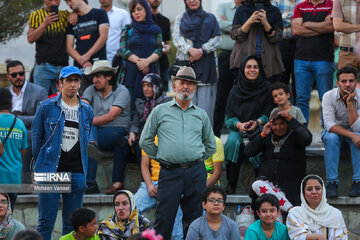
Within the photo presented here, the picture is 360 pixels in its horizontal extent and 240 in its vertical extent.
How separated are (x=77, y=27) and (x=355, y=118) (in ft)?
13.0

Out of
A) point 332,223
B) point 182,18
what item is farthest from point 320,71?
point 332,223

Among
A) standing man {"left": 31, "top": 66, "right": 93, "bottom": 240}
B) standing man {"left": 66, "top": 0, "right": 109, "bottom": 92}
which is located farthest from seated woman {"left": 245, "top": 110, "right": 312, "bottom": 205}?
standing man {"left": 66, "top": 0, "right": 109, "bottom": 92}

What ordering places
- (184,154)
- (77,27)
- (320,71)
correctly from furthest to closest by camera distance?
(77,27) < (320,71) < (184,154)

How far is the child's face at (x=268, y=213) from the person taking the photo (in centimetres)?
696

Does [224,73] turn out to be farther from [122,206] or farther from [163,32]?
[122,206]

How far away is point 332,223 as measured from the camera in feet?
23.5

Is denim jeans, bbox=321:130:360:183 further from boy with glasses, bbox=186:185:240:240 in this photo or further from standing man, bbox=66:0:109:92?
standing man, bbox=66:0:109:92

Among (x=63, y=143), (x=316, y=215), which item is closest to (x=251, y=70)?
(x=316, y=215)

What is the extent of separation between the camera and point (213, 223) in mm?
6953

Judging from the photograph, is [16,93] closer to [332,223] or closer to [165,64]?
[165,64]

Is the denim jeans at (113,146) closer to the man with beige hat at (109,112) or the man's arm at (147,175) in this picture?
the man with beige hat at (109,112)

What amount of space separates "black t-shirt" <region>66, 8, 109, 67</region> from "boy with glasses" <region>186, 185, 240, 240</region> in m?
3.53

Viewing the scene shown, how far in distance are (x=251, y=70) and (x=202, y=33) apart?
1123 mm

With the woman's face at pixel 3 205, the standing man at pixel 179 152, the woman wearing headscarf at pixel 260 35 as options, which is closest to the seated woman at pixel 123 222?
the standing man at pixel 179 152
